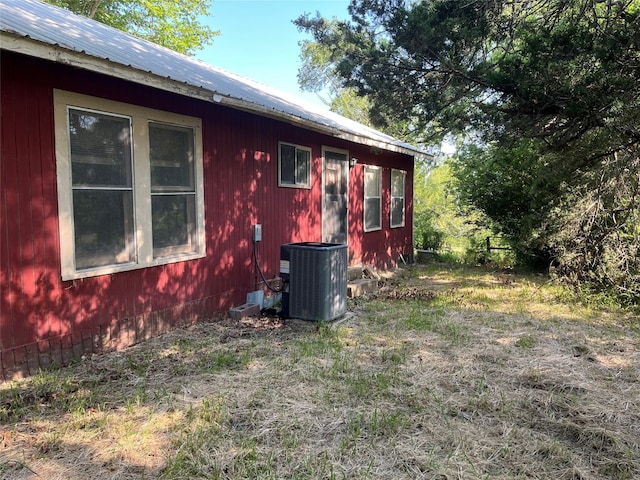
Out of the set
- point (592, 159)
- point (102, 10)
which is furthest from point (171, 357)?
point (102, 10)

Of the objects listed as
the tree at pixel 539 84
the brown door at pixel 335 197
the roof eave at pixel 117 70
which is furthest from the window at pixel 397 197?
the roof eave at pixel 117 70

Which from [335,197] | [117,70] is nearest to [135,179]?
[117,70]

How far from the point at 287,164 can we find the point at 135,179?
279cm

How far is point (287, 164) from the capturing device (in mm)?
6555

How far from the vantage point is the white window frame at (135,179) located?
140 inches

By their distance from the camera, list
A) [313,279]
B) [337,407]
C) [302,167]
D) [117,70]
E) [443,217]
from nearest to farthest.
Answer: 1. [337,407]
2. [117,70]
3. [313,279]
4. [302,167]
5. [443,217]

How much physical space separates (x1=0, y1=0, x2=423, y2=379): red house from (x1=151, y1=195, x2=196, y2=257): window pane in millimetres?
14

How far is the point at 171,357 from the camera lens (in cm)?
395

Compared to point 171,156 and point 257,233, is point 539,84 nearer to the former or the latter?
point 257,233

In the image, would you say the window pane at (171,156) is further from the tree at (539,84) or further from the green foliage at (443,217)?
the green foliage at (443,217)

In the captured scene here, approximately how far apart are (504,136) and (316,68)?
2686 centimetres

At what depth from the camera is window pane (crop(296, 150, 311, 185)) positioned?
6819 millimetres

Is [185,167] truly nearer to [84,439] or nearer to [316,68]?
[84,439]

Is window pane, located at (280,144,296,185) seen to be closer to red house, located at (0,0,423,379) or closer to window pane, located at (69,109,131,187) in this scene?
red house, located at (0,0,423,379)
